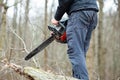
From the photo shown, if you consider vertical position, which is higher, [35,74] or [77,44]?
[77,44]

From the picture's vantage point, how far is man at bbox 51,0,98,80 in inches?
199

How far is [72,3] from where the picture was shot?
5.30 m

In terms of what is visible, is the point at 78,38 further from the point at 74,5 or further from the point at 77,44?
the point at 74,5

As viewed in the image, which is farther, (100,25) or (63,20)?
(100,25)

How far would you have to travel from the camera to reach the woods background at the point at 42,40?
703cm

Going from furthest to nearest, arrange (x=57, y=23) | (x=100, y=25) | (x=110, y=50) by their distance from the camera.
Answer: (x=110, y=50)
(x=100, y=25)
(x=57, y=23)

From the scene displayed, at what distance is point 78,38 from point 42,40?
10.0 metres

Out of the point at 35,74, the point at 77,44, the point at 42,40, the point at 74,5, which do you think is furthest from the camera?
the point at 42,40

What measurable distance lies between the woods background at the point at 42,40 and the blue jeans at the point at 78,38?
1.10 ft

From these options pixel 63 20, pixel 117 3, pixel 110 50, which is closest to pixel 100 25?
pixel 117 3

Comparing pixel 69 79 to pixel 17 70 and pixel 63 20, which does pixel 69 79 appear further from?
pixel 63 20

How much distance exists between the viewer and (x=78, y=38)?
5125mm

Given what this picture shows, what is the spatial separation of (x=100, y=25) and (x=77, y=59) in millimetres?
12909

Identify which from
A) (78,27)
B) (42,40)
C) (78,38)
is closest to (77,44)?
(78,38)
